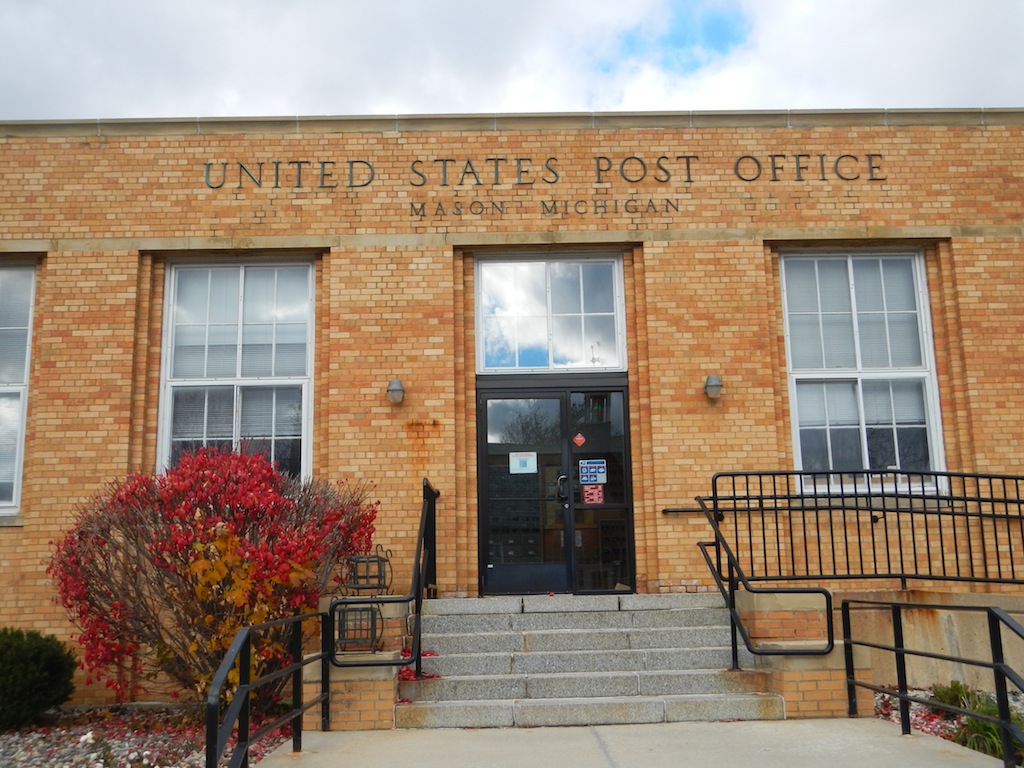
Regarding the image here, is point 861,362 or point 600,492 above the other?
point 861,362

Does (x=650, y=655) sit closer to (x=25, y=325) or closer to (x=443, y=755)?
(x=443, y=755)

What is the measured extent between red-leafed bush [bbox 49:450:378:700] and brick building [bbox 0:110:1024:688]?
1.92 meters

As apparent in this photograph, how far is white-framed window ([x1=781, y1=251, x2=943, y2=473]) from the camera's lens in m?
10.2

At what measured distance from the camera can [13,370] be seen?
10133 millimetres

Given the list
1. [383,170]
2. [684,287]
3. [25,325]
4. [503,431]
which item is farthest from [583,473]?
[25,325]

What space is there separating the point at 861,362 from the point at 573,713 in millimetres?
5375

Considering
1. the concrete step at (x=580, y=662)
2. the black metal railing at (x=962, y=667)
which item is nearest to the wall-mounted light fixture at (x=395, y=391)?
the concrete step at (x=580, y=662)

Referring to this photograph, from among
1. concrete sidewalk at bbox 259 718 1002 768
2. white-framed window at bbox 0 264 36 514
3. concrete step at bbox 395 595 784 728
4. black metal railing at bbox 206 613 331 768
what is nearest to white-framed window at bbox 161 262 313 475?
white-framed window at bbox 0 264 36 514

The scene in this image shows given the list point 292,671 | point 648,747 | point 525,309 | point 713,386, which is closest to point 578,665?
point 648,747

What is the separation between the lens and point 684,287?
33.2ft

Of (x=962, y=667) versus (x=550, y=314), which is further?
(x=550, y=314)

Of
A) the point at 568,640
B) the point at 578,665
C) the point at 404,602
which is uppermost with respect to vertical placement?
the point at 404,602

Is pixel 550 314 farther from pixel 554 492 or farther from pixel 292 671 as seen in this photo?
pixel 292 671

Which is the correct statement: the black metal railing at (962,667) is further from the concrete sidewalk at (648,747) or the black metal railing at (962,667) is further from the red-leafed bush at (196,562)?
the red-leafed bush at (196,562)
